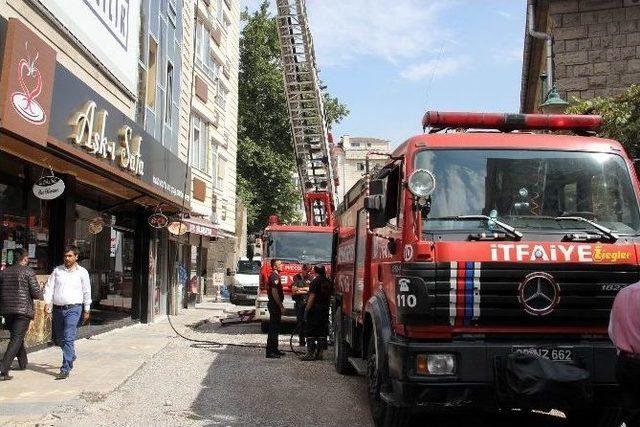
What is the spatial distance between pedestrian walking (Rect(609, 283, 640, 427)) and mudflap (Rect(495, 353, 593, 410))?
0.70 meters

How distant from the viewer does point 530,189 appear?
19.2ft

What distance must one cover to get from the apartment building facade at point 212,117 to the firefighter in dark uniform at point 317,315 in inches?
384

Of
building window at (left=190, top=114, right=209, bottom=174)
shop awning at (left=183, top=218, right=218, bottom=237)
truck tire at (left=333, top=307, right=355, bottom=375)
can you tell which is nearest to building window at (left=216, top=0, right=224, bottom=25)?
building window at (left=190, top=114, right=209, bottom=174)

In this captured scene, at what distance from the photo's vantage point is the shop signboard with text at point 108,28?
10.7 m

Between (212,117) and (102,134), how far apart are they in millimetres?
15308

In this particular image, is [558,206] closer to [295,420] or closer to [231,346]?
[295,420]

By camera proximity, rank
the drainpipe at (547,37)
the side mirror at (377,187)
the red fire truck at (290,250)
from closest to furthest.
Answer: the side mirror at (377,187) → the red fire truck at (290,250) → the drainpipe at (547,37)

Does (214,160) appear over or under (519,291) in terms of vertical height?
over

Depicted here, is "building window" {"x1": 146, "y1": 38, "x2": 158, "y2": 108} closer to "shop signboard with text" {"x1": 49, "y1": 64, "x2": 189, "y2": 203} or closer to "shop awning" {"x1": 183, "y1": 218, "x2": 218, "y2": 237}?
"shop signboard with text" {"x1": 49, "y1": 64, "x2": 189, "y2": 203}

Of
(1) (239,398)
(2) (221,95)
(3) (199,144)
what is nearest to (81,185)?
(1) (239,398)

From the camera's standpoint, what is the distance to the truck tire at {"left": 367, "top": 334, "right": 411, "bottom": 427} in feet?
19.4

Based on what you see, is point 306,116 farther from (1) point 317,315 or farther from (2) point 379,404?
(2) point 379,404

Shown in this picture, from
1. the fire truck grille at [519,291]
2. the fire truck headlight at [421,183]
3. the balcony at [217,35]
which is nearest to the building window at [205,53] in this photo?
the balcony at [217,35]

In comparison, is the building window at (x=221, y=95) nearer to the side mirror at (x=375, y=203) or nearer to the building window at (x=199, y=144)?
the building window at (x=199, y=144)
